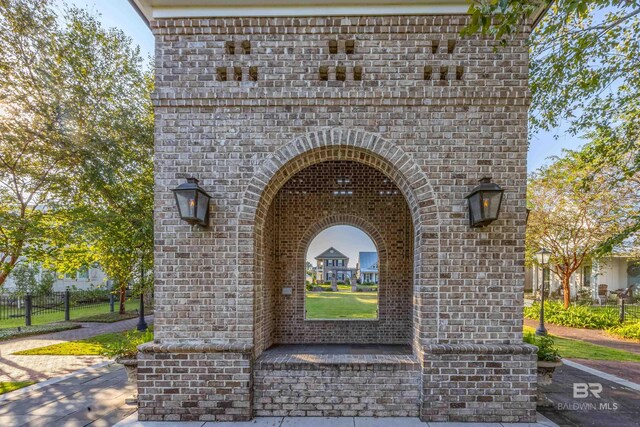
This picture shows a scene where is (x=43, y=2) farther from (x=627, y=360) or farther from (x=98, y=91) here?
(x=627, y=360)

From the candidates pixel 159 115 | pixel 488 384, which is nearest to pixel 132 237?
pixel 159 115

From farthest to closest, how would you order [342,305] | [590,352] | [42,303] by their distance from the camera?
[42,303] → [590,352] → [342,305]

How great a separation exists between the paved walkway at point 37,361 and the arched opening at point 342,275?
5.36m

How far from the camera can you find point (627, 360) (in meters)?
7.54

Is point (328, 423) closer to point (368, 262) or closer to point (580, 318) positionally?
point (368, 262)

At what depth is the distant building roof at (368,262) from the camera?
7082 mm

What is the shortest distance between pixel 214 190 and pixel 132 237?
4450 mm

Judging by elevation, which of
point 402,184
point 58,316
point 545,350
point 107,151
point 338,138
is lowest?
point 58,316

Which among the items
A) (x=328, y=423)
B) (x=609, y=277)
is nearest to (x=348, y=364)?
(x=328, y=423)

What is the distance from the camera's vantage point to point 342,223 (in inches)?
275

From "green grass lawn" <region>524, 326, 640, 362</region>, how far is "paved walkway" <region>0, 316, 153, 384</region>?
37.8ft

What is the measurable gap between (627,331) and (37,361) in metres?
16.9

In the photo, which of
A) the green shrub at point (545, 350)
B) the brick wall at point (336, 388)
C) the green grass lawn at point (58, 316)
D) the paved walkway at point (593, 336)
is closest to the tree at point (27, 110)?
the brick wall at point (336, 388)

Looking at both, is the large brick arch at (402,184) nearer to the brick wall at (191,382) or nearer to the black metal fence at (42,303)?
the brick wall at (191,382)
